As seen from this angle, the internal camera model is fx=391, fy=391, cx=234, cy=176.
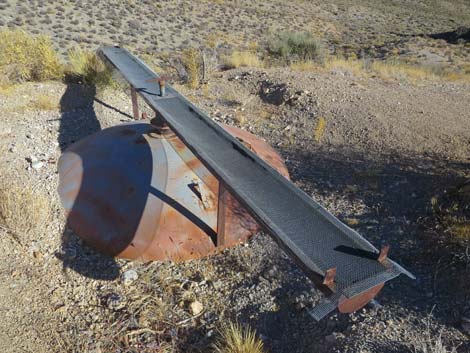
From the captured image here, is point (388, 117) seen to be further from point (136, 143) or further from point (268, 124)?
point (136, 143)

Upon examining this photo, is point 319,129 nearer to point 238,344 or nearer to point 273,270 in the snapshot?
point 273,270

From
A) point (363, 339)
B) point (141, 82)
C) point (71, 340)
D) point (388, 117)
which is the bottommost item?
point (71, 340)

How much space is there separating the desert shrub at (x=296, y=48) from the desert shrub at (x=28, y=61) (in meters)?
7.37

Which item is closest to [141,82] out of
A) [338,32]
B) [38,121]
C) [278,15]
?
[38,121]

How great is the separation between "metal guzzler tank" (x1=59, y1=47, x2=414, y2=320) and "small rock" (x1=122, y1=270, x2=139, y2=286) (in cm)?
23

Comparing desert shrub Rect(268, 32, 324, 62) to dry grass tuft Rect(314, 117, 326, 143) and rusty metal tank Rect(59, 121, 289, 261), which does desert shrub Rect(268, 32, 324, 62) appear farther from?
rusty metal tank Rect(59, 121, 289, 261)

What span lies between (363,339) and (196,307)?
1.63 m

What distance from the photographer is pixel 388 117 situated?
26.1ft

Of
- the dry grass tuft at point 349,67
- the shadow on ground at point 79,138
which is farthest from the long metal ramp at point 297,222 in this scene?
the dry grass tuft at point 349,67

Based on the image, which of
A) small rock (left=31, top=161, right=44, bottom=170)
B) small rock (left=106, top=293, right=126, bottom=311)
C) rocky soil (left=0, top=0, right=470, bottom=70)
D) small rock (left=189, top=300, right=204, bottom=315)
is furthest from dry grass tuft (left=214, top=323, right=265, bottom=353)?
rocky soil (left=0, top=0, right=470, bottom=70)

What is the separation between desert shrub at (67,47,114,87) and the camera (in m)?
9.02

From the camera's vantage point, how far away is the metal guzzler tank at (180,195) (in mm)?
3227

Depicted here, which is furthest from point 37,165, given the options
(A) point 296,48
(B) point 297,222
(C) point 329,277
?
(A) point 296,48

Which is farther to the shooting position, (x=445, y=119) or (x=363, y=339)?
(x=445, y=119)
